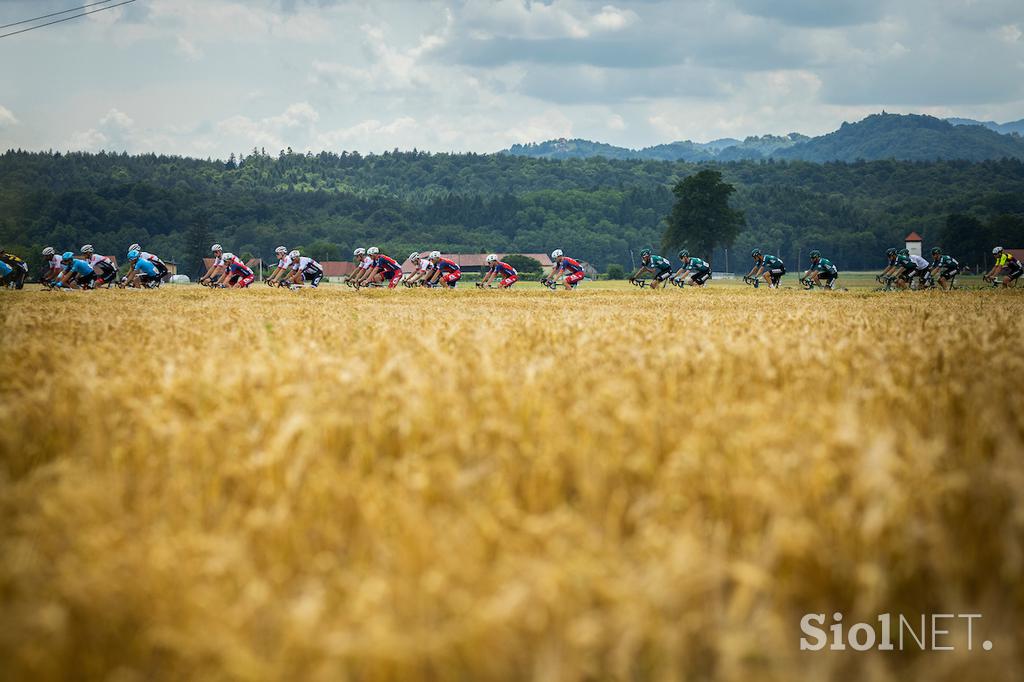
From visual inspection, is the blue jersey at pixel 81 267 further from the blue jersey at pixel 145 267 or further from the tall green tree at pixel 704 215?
the tall green tree at pixel 704 215

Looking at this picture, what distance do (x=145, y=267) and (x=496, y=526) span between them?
5422 centimetres

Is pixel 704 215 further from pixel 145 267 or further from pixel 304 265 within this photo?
pixel 145 267

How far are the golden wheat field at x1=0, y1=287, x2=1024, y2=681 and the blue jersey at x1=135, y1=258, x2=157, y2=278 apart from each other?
163ft

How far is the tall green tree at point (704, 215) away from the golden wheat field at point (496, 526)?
127 m

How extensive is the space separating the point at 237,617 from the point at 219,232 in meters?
202

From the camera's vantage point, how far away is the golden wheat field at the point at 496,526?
273 cm

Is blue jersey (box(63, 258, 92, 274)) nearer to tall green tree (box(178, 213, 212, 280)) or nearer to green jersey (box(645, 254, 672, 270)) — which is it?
green jersey (box(645, 254, 672, 270))

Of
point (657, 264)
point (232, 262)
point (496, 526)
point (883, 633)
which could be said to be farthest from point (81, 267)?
point (883, 633)

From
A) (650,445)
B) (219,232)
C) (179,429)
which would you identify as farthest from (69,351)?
(219,232)

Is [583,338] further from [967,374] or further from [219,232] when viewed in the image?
[219,232]

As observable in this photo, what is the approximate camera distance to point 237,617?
8.96 feet

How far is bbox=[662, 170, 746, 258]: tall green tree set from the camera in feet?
429

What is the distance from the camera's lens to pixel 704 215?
131m

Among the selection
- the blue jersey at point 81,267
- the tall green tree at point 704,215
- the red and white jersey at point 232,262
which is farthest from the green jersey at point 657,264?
the tall green tree at point 704,215
